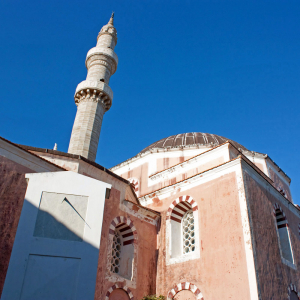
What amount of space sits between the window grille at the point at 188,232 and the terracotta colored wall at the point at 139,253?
2.99 feet

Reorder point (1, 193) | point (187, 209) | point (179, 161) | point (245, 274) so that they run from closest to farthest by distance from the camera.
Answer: point (1, 193)
point (245, 274)
point (187, 209)
point (179, 161)

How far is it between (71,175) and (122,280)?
3.67 m

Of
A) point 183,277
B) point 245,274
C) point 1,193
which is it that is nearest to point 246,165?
point 245,274

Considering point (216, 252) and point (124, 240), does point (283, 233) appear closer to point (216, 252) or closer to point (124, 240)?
point (216, 252)

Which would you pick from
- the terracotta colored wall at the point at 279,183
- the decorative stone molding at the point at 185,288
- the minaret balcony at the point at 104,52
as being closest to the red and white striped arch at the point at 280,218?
the terracotta colored wall at the point at 279,183

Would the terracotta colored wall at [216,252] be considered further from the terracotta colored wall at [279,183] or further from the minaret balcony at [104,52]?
the minaret balcony at [104,52]

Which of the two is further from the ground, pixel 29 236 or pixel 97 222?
pixel 97 222

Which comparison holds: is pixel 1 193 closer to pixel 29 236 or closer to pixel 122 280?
pixel 29 236

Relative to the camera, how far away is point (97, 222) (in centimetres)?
593

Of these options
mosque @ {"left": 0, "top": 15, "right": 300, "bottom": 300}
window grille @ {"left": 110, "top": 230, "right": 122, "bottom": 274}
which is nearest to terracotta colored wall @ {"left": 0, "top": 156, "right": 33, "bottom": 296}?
mosque @ {"left": 0, "top": 15, "right": 300, "bottom": 300}

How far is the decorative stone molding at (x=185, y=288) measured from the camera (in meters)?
8.14

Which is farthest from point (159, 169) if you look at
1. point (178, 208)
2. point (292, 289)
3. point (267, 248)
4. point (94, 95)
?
point (292, 289)

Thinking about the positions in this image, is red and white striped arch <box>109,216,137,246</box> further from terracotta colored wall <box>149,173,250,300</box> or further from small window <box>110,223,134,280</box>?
terracotta colored wall <box>149,173,250,300</box>

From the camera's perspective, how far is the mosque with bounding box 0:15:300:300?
5445 mm
